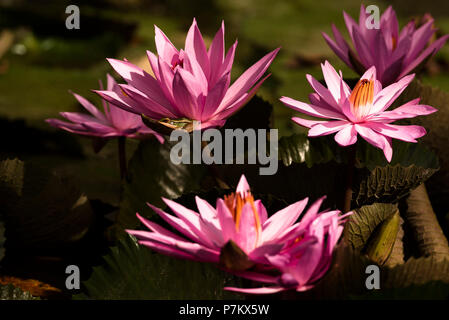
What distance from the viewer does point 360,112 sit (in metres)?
0.62

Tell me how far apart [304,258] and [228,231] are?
66mm

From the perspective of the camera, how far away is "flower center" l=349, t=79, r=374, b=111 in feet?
2.03

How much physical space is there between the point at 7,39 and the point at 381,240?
1916 mm

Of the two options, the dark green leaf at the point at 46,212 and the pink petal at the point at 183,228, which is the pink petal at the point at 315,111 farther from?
the dark green leaf at the point at 46,212

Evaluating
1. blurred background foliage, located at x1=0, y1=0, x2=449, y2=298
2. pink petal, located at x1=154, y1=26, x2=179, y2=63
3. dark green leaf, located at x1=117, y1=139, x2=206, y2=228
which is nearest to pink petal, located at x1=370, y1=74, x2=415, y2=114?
pink petal, located at x1=154, y1=26, x2=179, y2=63

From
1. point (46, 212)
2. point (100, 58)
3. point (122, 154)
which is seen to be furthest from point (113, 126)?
point (100, 58)

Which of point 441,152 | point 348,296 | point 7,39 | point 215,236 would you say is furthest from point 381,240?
point 7,39

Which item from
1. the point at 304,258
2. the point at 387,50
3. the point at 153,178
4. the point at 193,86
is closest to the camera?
the point at 304,258

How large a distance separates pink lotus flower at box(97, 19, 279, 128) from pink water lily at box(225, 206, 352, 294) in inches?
6.0

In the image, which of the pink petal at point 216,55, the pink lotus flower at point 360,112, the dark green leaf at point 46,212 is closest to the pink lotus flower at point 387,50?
the pink lotus flower at point 360,112

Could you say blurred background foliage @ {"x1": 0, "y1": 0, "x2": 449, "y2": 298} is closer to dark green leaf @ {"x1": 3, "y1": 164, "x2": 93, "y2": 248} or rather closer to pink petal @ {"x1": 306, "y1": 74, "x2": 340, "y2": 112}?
dark green leaf @ {"x1": 3, "y1": 164, "x2": 93, "y2": 248}

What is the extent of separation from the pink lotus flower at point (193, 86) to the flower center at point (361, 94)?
9 cm

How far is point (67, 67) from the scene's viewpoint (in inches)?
86.4

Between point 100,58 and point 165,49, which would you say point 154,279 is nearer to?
point 165,49
